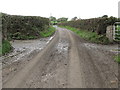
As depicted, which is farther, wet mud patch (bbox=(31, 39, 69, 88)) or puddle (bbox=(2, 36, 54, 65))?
puddle (bbox=(2, 36, 54, 65))

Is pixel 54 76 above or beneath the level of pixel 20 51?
beneath

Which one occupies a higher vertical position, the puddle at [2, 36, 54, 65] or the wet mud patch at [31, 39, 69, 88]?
the puddle at [2, 36, 54, 65]

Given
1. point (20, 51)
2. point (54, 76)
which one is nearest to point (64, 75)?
point (54, 76)

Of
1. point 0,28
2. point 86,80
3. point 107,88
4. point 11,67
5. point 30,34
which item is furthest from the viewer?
point 30,34

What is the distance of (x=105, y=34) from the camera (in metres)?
10.5

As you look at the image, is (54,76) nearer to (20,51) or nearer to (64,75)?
(64,75)

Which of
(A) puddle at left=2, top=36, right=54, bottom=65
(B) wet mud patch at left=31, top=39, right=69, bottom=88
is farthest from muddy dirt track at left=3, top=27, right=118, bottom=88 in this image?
(A) puddle at left=2, top=36, right=54, bottom=65

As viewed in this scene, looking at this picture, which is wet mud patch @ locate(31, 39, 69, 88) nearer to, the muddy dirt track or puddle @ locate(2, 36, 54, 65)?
the muddy dirt track

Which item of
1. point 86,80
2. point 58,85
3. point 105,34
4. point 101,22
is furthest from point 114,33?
point 58,85

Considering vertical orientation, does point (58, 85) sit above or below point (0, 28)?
below

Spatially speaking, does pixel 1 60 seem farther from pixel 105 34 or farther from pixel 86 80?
pixel 105 34

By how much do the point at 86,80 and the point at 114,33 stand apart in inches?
279

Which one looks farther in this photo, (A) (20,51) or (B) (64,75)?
(A) (20,51)

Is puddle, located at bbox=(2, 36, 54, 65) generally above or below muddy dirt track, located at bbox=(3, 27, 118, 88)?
above
